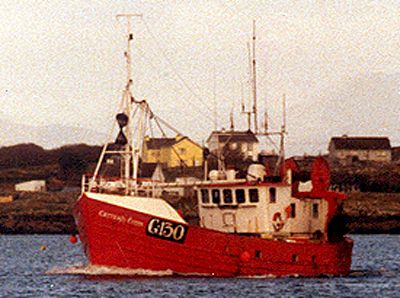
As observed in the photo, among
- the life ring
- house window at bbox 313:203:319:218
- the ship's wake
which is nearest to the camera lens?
the ship's wake

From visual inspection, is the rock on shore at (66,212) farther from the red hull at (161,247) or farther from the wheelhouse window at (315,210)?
the red hull at (161,247)

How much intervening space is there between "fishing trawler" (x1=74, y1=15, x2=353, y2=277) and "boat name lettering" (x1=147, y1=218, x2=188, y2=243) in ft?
0.13

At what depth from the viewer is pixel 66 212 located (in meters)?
114

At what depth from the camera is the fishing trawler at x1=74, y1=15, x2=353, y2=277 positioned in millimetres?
45250

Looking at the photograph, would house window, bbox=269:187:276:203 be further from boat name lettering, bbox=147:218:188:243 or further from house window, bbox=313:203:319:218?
boat name lettering, bbox=147:218:188:243

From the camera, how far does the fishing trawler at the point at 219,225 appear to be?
4525 centimetres

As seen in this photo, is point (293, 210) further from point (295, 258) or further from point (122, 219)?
point (122, 219)

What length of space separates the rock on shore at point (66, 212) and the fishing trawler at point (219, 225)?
54.5 m

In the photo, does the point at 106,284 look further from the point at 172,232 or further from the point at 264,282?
the point at 264,282

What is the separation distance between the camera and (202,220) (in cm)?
4925

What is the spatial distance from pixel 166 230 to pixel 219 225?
3.51 metres

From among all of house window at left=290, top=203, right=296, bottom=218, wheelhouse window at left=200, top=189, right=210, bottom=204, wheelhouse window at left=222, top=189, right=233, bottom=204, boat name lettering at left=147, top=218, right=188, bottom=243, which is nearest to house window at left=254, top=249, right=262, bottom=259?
wheelhouse window at left=222, top=189, right=233, bottom=204

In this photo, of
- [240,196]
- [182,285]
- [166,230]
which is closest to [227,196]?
[240,196]

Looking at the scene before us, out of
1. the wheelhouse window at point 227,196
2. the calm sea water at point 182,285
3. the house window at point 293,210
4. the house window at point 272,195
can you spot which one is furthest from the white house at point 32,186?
the house window at point 272,195
